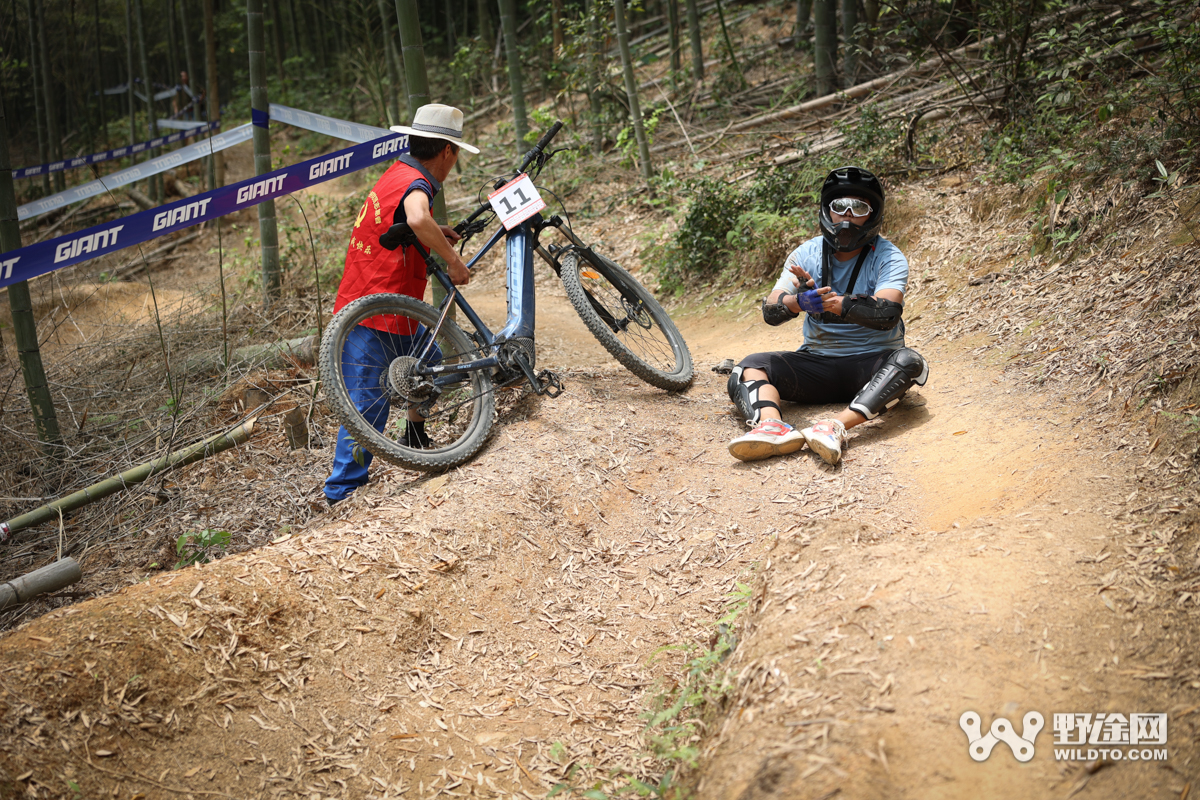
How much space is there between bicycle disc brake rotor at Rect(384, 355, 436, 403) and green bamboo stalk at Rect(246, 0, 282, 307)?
308 centimetres

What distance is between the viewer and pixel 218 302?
696 cm

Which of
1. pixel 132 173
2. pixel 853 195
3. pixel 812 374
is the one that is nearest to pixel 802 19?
pixel 853 195

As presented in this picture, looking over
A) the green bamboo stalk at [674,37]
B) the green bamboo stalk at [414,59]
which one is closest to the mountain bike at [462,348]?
the green bamboo stalk at [414,59]

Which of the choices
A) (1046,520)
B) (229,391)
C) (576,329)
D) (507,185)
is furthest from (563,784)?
(576,329)

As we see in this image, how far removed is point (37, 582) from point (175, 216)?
199 centimetres

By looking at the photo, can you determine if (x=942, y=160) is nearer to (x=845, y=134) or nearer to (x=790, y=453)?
(x=845, y=134)

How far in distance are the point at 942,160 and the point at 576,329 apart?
3509 mm

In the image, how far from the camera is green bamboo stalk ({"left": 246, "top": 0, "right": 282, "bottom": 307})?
20.2 ft

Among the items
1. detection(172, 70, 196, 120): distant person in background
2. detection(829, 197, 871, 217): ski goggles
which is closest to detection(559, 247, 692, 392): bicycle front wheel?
detection(829, 197, 871, 217): ski goggles

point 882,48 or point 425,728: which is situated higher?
point 882,48

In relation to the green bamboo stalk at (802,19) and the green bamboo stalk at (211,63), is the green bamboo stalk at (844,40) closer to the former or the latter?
the green bamboo stalk at (802,19)

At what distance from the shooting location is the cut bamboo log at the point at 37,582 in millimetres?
2875

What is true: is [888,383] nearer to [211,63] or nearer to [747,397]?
[747,397]

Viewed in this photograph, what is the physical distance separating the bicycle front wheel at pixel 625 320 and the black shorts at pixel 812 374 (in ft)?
1.97
